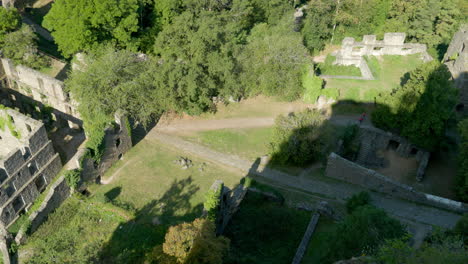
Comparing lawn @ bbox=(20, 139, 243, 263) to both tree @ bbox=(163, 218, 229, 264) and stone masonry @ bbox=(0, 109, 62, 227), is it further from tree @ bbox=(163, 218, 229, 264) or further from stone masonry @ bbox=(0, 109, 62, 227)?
tree @ bbox=(163, 218, 229, 264)

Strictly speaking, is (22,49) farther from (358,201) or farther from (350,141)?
(358,201)

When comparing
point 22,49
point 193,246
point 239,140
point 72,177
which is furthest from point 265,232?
point 22,49

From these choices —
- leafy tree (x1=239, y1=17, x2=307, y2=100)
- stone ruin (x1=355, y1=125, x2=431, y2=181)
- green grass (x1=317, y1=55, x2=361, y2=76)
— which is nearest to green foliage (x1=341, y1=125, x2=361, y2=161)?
A: stone ruin (x1=355, y1=125, x2=431, y2=181)

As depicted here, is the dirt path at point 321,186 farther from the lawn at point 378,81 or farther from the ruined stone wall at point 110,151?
the lawn at point 378,81

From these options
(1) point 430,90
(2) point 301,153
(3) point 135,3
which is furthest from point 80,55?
(1) point 430,90

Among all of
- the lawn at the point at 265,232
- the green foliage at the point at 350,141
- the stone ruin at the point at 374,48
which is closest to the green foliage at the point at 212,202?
the lawn at the point at 265,232

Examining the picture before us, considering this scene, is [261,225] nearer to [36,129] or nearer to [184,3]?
[36,129]
